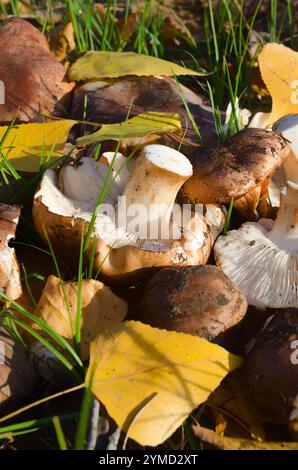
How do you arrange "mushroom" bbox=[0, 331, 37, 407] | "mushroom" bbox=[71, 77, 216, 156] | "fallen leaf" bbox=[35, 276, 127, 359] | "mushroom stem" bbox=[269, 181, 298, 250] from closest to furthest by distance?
"mushroom" bbox=[0, 331, 37, 407] < "fallen leaf" bbox=[35, 276, 127, 359] < "mushroom stem" bbox=[269, 181, 298, 250] < "mushroom" bbox=[71, 77, 216, 156]

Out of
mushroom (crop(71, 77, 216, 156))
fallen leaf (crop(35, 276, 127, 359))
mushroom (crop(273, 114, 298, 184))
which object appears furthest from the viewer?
mushroom (crop(71, 77, 216, 156))

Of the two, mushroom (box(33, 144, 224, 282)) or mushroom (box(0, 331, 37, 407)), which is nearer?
mushroom (box(0, 331, 37, 407))

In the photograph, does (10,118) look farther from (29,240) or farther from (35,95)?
(29,240)

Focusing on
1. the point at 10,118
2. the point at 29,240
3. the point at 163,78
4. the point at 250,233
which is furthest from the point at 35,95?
the point at 250,233

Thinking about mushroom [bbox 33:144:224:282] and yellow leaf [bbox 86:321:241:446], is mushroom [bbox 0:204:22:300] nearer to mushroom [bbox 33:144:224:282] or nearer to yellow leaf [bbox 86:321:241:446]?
mushroom [bbox 33:144:224:282]

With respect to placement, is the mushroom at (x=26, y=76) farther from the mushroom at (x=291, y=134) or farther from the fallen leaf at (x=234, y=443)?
the fallen leaf at (x=234, y=443)

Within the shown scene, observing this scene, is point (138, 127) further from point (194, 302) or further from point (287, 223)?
point (194, 302)

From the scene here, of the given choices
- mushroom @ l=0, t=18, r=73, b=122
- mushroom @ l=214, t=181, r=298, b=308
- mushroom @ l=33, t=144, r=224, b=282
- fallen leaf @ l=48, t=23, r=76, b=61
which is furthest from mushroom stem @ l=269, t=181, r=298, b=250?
fallen leaf @ l=48, t=23, r=76, b=61

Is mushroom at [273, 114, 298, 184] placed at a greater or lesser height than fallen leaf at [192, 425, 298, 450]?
greater
